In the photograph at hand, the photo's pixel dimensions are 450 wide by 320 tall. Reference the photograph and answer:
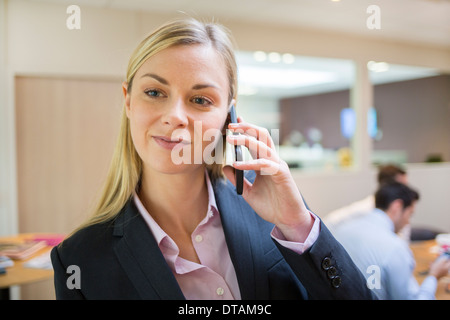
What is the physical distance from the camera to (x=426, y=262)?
214cm

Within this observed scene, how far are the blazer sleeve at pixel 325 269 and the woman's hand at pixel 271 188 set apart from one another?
0.03 m

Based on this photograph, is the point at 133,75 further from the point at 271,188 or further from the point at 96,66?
the point at 96,66

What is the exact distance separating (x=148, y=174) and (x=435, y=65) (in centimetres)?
346

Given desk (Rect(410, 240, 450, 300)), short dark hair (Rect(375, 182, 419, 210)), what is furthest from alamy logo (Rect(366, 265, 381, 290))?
short dark hair (Rect(375, 182, 419, 210))

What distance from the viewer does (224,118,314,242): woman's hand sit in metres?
0.58

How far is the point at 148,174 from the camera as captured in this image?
0.65 meters

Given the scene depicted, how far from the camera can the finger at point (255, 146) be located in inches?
22.2

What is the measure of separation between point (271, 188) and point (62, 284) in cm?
36

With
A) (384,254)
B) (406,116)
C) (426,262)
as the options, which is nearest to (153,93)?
(384,254)

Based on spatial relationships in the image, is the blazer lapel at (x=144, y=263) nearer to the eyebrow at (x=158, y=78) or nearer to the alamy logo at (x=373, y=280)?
the eyebrow at (x=158, y=78)

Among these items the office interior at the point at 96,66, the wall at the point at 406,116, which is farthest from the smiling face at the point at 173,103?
the wall at the point at 406,116

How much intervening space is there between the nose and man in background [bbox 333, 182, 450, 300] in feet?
1.49

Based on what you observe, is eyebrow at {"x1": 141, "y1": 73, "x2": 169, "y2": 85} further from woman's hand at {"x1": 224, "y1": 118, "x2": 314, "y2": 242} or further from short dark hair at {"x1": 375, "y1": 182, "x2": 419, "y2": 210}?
short dark hair at {"x1": 375, "y1": 182, "x2": 419, "y2": 210}

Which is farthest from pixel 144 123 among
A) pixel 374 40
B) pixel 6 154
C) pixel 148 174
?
pixel 6 154
